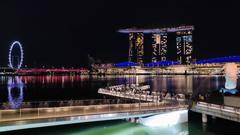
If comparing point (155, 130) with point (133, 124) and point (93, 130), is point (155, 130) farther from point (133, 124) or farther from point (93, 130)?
point (93, 130)

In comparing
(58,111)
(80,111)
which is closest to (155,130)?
(80,111)

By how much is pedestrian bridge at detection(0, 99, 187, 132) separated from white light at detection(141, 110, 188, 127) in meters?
0.69

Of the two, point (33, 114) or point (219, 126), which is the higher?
point (33, 114)

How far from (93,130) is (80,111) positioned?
4451mm

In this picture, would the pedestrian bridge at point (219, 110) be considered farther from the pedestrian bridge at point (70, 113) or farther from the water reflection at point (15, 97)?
the water reflection at point (15, 97)

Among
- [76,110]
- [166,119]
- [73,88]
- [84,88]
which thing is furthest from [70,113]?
[73,88]

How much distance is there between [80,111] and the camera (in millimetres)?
23250

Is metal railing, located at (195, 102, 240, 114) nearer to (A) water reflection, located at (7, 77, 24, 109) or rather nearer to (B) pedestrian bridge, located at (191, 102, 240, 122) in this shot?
(B) pedestrian bridge, located at (191, 102, 240, 122)

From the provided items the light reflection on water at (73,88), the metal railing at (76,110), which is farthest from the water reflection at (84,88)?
the metal railing at (76,110)

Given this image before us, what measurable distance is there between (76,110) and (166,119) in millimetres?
9009

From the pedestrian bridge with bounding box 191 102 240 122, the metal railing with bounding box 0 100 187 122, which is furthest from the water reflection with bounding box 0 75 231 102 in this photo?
the metal railing with bounding box 0 100 187 122

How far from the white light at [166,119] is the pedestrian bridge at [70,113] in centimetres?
69

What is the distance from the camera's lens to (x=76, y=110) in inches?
921

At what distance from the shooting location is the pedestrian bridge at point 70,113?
1975 centimetres
